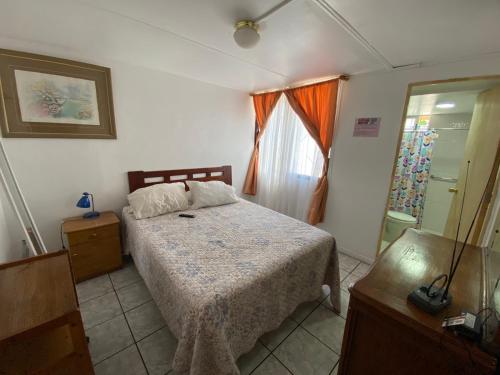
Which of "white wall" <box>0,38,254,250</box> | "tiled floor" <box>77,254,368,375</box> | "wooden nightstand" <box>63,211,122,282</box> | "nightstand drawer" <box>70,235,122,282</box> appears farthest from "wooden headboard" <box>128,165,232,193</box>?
"tiled floor" <box>77,254,368,375</box>

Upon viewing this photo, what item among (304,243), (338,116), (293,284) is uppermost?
(338,116)

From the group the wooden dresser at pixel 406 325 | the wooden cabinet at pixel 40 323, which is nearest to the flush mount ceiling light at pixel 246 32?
the wooden dresser at pixel 406 325

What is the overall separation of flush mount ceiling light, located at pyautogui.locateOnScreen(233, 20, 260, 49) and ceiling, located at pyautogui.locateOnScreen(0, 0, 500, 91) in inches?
2.1

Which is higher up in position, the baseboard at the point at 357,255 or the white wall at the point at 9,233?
the white wall at the point at 9,233

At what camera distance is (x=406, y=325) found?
0.75 m

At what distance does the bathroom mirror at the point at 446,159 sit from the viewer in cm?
192

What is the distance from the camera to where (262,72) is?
2418 mm

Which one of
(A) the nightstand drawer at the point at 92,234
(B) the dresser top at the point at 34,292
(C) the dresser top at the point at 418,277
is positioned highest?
(C) the dresser top at the point at 418,277

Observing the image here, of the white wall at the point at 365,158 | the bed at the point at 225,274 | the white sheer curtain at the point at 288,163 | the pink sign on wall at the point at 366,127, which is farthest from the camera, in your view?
the white sheer curtain at the point at 288,163

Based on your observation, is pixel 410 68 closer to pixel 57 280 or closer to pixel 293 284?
pixel 293 284

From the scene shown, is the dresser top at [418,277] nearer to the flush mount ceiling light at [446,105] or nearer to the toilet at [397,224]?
the toilet at [397,224]

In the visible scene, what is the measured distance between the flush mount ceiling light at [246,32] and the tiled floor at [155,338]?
2.20 m

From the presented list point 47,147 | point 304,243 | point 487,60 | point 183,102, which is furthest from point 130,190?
point 487,60

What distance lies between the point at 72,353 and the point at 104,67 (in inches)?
96.0
